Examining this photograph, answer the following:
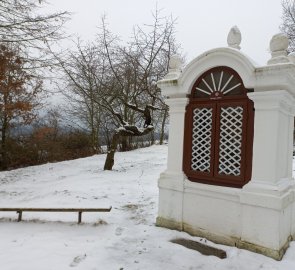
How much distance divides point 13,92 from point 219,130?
36.8 ft

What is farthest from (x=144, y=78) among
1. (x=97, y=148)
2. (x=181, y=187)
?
(x=97, y=148)

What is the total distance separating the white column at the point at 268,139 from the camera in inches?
174

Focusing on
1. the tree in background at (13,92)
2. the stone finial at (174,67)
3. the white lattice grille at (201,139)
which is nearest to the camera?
the white lattice grille at (201,139)

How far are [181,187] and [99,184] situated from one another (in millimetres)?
4599

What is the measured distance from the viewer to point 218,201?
4973mm

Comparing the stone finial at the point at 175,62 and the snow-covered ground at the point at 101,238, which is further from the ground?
the stone finial at the point at 175,62

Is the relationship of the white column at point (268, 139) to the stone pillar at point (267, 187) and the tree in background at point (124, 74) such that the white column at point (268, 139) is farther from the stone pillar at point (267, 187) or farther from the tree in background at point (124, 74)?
the tree in background at point (124, 74)

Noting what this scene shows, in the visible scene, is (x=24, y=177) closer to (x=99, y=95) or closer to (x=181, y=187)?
(x=99, y=95)

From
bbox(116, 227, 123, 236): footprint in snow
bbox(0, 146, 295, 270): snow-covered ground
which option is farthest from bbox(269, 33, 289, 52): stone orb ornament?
bbox(116, 227, 123, 236): footprint in snow

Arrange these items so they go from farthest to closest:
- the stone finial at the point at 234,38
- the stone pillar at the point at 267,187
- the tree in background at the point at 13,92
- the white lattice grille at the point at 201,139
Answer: the tree in background at the point at 13,92 → the white lattice grille at the point at 201,139 → the stone finial at the point at 234,38 → the stone pillar at the point at 267,187

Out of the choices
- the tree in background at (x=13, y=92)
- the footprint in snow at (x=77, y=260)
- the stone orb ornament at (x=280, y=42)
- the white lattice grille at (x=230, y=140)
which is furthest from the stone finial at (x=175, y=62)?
the tree in background at (x=13, y=92)

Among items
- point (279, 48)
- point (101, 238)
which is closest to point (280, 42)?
point (279, 48)

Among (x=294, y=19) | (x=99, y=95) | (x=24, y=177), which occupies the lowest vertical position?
(x=24, y=177)

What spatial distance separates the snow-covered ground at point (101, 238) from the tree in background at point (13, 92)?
389 centimetres
